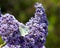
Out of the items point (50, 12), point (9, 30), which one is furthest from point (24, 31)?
point (50, 12)

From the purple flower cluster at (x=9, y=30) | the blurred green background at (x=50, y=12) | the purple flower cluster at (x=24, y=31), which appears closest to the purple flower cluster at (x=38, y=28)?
the purple flower cluster at (x=24, y=31)

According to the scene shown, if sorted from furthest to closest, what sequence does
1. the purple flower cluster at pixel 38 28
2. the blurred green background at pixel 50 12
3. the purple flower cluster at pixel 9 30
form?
1. the blurred green background at pixel 50 12
2. the purple flower cluster at pixel 38 28
3. the purple flower cluster at pixel 9 30

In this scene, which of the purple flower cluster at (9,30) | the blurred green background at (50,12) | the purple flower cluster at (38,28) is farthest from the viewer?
the blurred green background at (50,12)

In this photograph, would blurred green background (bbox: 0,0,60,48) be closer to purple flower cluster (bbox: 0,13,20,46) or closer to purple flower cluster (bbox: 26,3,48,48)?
purple flower cluster (bbox: 26,3,48,48)

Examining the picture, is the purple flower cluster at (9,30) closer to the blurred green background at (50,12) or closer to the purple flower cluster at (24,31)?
the purple flower cluster at (24,31)

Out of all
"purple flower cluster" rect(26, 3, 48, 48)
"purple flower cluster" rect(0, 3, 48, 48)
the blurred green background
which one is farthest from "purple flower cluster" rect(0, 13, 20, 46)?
the blurred green background

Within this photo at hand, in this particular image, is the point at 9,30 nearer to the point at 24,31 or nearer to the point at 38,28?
the point at 24,31

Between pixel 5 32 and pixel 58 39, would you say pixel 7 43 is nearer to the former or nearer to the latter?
pixel 5 32

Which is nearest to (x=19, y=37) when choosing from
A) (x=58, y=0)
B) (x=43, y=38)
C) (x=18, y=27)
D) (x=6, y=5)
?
(x=18, y=27)
